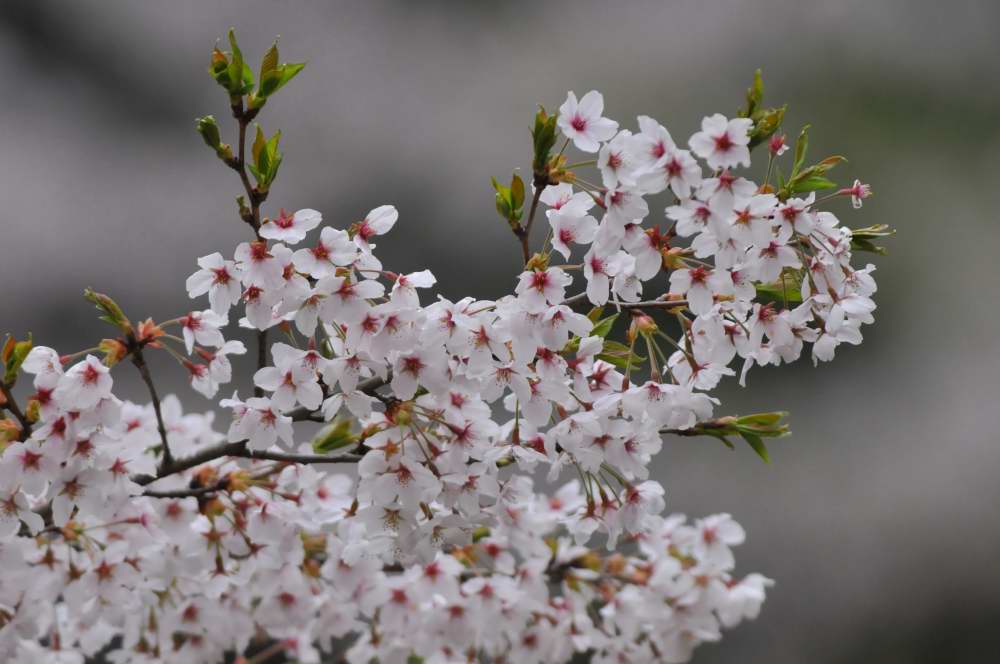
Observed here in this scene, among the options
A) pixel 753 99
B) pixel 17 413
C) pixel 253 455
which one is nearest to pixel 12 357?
pixel 17 413

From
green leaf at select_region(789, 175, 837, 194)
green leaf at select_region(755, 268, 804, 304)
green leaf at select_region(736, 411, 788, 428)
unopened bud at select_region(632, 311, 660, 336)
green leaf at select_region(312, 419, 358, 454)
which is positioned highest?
green leaf at select_region(789, 175, 837, 194)

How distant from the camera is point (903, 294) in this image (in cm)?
390

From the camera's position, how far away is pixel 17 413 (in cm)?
102

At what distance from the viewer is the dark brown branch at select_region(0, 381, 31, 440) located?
1022 mm

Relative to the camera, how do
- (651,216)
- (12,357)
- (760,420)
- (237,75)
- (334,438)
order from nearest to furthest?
(237,75)
(12,357)
(760,420)
(334,438)
(651,216)

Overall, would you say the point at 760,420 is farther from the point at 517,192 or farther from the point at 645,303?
the point at 517,192

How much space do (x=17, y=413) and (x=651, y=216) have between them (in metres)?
2.77

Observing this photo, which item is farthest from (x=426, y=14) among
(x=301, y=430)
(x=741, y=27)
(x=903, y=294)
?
(x=903, y=294)

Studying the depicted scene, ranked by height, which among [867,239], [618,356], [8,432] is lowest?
[8,432]

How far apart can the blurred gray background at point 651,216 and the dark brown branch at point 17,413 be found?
96.8 inches

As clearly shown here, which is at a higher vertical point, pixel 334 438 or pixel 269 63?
pixel 269 63

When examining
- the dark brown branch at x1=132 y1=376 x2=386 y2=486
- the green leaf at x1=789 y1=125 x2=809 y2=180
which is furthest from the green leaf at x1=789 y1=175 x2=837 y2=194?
the dark brown branch at x1=132 y1=376 x2=386 y2=486

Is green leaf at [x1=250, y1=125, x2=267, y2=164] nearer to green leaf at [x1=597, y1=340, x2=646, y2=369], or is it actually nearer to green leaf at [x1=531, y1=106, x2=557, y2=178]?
green leaf at [x1=531, y1=106, x2=557, y2=178]

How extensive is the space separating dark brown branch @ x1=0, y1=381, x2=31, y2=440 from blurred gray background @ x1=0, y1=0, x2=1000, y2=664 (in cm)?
246
